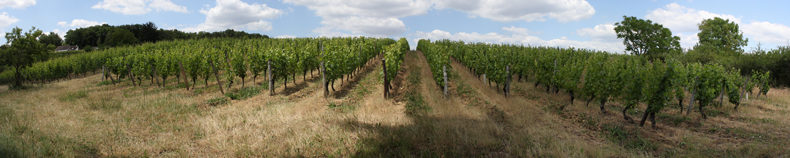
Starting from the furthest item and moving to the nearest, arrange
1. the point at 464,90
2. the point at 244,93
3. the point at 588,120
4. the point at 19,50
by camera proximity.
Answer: the point at 19,50, the point at 244,93, the point at 464,90, the point at 588,120

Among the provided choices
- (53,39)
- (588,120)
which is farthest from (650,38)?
(53,39)

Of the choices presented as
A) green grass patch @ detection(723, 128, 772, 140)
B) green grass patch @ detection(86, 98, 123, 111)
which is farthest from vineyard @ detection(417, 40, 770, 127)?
green grass patch @ detection(86, 98, 123, 111)

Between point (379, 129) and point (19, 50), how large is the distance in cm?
2426

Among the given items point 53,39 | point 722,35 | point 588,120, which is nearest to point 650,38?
point 722,35

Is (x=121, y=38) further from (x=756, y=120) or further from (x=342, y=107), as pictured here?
(x=756, y=120)

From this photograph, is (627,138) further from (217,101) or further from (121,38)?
(121,38)

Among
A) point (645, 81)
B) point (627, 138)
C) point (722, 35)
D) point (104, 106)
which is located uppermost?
point (722, 35)

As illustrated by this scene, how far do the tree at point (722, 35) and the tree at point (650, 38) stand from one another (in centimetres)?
309

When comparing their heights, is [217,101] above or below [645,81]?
below

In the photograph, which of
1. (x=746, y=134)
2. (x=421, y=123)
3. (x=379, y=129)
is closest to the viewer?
(x=379, y=129)

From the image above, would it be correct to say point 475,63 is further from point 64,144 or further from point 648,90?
point 64,144

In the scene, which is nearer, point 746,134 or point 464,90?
point 746,134

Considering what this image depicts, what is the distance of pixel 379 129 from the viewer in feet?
23.0

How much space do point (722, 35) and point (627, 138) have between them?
4379cm
